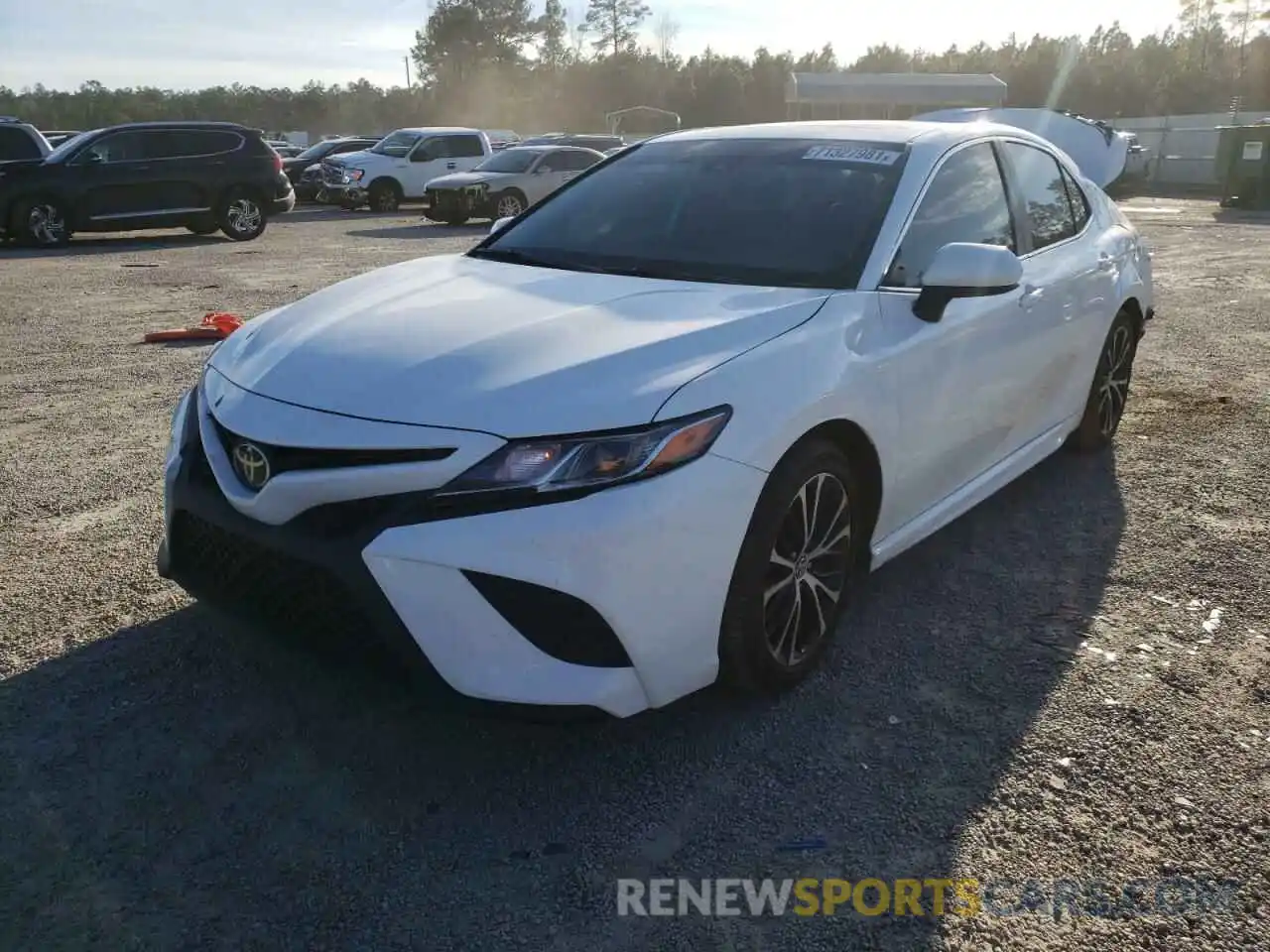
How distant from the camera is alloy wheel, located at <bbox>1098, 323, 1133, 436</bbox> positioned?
5047 mm

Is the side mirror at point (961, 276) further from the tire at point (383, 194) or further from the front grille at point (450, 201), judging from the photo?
the tire at point (383, 194)

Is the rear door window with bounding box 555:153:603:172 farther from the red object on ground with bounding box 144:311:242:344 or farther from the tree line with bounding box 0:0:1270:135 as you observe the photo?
the tree line with bounding box 0:0:1270:135

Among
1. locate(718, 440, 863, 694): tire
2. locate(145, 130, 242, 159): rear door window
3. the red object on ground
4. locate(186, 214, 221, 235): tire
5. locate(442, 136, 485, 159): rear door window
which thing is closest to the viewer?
locate(718, 440, 863, 694): tire

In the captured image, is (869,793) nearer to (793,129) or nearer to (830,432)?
(830,432)

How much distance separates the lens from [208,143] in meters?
16.6

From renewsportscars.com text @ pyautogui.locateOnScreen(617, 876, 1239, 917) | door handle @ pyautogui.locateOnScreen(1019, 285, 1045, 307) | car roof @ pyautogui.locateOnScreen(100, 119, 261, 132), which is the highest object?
car roof @ pyautogui.locateOnScreen(100, 119, 261, 132)

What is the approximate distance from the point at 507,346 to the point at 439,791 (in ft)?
3.62

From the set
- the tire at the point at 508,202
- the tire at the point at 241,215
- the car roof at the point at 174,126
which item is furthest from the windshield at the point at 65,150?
the tire at the point at 508,202

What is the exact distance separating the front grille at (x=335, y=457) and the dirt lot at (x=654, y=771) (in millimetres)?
441

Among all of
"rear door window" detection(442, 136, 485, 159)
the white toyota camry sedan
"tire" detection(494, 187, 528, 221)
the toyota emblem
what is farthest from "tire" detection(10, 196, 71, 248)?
the toyota emblem

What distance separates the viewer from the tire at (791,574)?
8.92ft

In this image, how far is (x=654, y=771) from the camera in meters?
2.75

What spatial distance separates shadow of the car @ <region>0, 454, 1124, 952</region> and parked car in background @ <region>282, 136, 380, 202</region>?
22.9m

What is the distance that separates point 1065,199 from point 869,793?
3.16 meters
